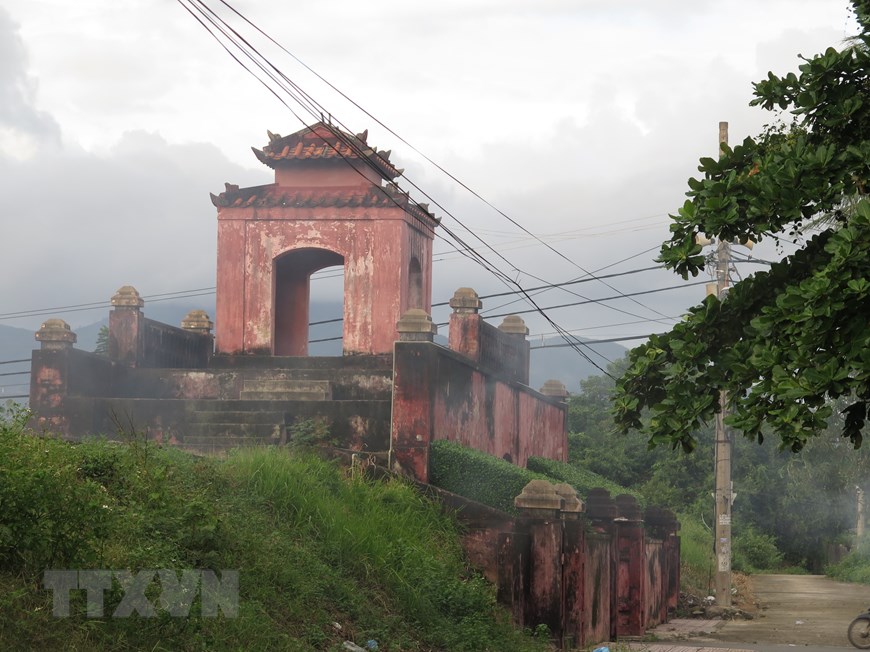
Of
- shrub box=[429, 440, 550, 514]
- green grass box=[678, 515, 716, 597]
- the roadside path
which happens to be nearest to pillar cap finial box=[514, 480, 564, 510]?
shrub box=[429, 440, 550, 514]

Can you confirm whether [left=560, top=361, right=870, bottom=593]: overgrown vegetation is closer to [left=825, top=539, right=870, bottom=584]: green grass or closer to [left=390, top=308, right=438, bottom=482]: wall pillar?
[left=825, top=539, right=870, bottom=584]: green grass

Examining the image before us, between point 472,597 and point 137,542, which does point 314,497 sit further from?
point 137,542

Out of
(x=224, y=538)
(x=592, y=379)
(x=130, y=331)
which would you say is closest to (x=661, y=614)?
(x=130, y=331)

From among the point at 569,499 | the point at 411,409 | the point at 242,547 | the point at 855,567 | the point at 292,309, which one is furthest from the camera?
the point at 855,567

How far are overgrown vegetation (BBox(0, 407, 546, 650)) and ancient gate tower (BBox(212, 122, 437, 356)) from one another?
11.9 feet

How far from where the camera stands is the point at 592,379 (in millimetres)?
60469

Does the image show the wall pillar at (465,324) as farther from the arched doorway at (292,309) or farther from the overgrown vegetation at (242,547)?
the overgrown vegetation at (242,547)

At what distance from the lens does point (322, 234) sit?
752 inches

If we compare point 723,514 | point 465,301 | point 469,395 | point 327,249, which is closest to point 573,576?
point 469,395

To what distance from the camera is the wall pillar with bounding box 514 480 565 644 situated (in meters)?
15.3

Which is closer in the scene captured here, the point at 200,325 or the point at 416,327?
the point at 416,327

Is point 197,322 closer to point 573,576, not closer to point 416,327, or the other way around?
point 416,327

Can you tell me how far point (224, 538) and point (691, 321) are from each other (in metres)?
4.97

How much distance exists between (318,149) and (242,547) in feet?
31.7
